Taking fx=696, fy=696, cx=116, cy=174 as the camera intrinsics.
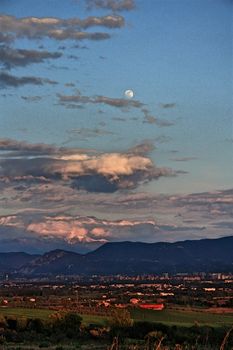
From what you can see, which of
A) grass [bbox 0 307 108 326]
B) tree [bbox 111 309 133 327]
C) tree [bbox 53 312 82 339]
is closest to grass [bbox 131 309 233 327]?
grass [bbox 0 307 108 326]

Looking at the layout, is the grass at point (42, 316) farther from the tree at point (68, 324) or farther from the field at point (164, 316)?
the tree at point (68, 324)

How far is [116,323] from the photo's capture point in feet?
167

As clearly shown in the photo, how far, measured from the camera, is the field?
2365 inches

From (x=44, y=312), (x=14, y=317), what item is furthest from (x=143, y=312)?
(x=14, y=317)

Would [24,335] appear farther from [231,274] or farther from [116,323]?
[231,274]

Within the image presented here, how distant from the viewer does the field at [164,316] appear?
2365 inches

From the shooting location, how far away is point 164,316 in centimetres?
6700

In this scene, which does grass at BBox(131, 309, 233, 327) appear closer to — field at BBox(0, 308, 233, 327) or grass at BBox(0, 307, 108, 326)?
field at BBox(0, 308, 233, 327)

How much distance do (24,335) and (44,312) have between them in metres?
19.4

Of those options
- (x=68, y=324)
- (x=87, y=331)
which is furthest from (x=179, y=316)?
(x=87, y=331)

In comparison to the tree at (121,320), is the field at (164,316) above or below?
below

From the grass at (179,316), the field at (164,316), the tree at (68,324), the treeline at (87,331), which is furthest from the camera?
the grass at (179,316)

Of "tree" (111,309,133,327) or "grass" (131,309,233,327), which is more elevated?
"tree" (111,309,133,327)

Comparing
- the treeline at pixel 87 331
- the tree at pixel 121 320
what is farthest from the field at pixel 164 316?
the tree at pixel 121 320
